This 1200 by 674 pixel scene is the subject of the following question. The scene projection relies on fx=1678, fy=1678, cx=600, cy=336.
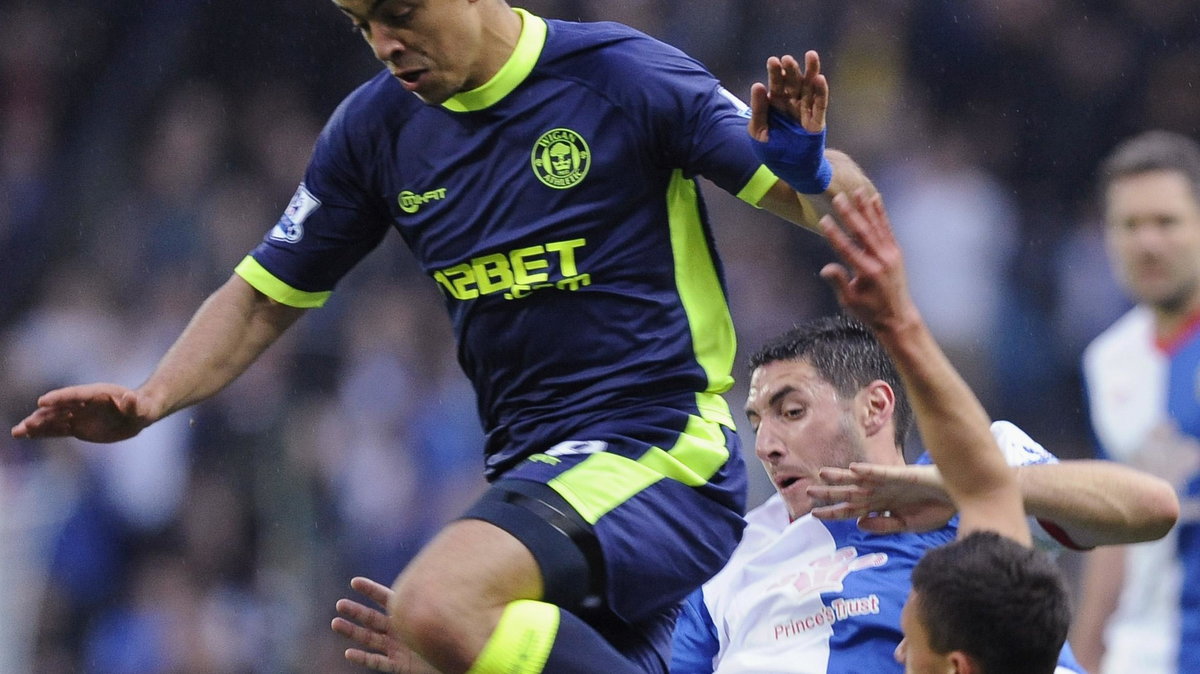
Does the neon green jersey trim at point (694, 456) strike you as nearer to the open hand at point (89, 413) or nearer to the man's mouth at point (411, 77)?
the man's mouth at point (411, 77)

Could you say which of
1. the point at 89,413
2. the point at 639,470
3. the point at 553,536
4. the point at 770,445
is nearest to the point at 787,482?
the point at 770,445

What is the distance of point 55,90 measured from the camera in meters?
9.11

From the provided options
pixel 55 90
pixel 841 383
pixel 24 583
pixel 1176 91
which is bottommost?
pixel 24 583

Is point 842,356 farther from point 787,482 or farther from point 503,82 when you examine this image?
point 503,82

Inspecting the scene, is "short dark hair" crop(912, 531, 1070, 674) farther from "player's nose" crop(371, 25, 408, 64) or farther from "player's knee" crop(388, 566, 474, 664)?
"player's nose" crop(371, 25, 408, 64)

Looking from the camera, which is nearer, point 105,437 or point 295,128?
point 105,437

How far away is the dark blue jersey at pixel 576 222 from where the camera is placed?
315cm

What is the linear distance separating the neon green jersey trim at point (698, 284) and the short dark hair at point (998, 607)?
2.66 feet

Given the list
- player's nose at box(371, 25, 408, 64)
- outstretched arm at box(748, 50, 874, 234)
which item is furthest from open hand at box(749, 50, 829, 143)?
player's nose at box(371, 25, 408, 64)

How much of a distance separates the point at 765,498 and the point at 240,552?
7.46 ft

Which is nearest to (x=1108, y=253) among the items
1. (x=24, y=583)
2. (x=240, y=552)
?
(x=240, y=552)

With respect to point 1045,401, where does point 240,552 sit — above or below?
below

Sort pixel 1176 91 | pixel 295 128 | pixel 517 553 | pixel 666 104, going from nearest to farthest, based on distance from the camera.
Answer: pixel 517 553
pixel 666 104
pixel 1176 91
pixel 295 128

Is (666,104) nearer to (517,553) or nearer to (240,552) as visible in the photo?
(517,553)
